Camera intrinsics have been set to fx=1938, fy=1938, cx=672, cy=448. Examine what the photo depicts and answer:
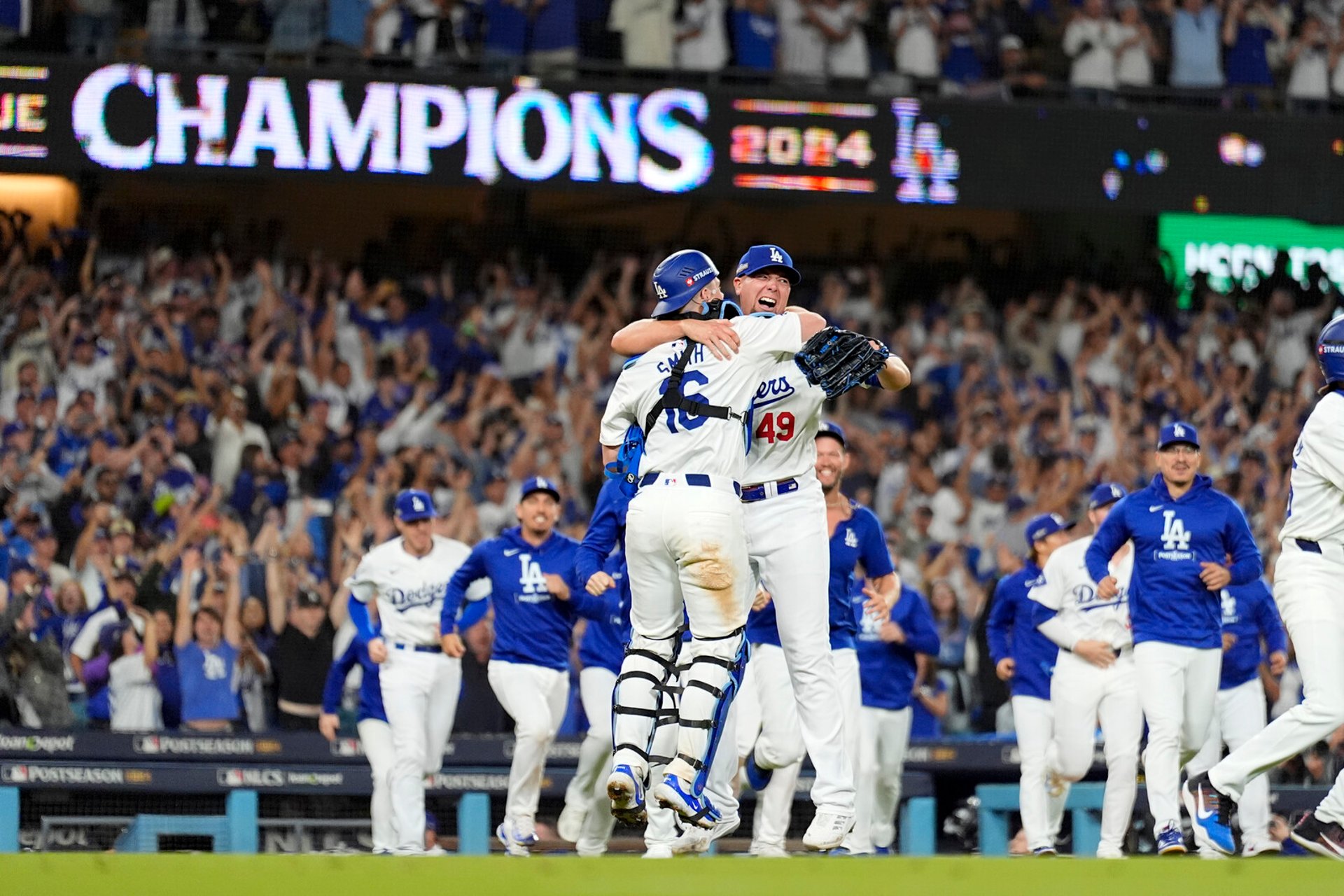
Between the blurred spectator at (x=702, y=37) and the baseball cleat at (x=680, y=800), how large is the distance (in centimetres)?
1206

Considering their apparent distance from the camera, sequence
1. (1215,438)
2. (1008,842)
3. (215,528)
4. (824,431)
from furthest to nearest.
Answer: (1215,438) → (215,528) → (1008,842) → (824,431)

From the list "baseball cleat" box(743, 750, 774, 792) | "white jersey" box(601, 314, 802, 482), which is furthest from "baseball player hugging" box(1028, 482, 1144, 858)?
"white jersey" box(601, 314, 802, 482)

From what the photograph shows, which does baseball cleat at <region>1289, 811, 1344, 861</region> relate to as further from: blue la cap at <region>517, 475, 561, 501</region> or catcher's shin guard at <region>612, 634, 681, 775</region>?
blue la cap at <region>517, 475, 561, 501</region>

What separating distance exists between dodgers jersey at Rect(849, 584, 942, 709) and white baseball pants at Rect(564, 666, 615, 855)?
1.53 meters

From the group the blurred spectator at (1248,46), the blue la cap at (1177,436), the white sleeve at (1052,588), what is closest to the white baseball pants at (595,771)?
the white sleeve at (1052,588)

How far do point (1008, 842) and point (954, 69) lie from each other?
8.73 m

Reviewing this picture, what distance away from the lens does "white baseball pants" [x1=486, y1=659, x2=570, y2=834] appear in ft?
35.0

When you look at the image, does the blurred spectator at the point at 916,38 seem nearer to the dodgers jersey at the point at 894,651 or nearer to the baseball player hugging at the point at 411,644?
the dodgers jersey at the point at 894,651

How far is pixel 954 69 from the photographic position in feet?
62.3

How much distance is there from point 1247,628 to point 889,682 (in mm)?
2085

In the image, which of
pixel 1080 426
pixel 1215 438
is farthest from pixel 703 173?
pixel 1215 438

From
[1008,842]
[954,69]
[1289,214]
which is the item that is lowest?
[1008,842]

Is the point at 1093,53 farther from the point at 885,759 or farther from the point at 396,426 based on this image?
the point at 885,759

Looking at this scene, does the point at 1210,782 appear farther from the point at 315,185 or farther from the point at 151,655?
the point at 315,185
